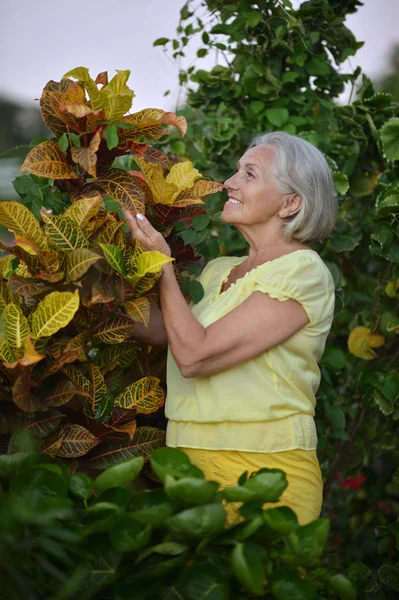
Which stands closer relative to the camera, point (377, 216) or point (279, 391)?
point (279, 391)

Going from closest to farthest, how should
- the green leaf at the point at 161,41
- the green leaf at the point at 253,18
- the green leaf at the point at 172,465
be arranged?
the green leaf at the point at 172,465 < the green leaf at the point at 253,18 < the green leaf at the point at 161,41

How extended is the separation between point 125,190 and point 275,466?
2.62 ft

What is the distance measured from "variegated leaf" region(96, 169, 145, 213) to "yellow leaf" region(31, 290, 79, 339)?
307mm

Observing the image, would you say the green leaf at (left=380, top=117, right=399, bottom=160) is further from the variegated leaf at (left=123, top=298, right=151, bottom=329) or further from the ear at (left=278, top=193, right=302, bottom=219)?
the variegated leaf at (left=123, top=298, right=151, bottom=329)

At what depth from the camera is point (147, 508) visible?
1240 mm

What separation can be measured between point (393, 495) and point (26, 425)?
178 cm

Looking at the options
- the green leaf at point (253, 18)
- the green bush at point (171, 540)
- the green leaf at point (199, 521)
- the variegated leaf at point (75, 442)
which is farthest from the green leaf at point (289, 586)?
the green leaf at point (253, 18)

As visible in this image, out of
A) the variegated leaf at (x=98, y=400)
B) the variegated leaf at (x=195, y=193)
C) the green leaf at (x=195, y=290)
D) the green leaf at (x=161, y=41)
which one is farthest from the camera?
the green leaf at (x=161, y=41)

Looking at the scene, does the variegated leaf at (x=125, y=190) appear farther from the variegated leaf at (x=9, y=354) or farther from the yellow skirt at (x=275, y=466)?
the yellow skirt at (x=275, y=466)

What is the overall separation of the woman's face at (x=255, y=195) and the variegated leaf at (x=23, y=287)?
2.21 ft

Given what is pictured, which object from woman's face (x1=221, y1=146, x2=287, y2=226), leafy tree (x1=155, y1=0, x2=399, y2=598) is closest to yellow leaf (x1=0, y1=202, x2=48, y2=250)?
woman's face (x1=221, y1=146, x2=287, y2=226)

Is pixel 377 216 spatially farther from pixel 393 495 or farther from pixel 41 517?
pixel 41 517

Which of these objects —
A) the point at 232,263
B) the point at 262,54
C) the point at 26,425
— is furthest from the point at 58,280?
the point at 262,54

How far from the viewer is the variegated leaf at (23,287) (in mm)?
1575
